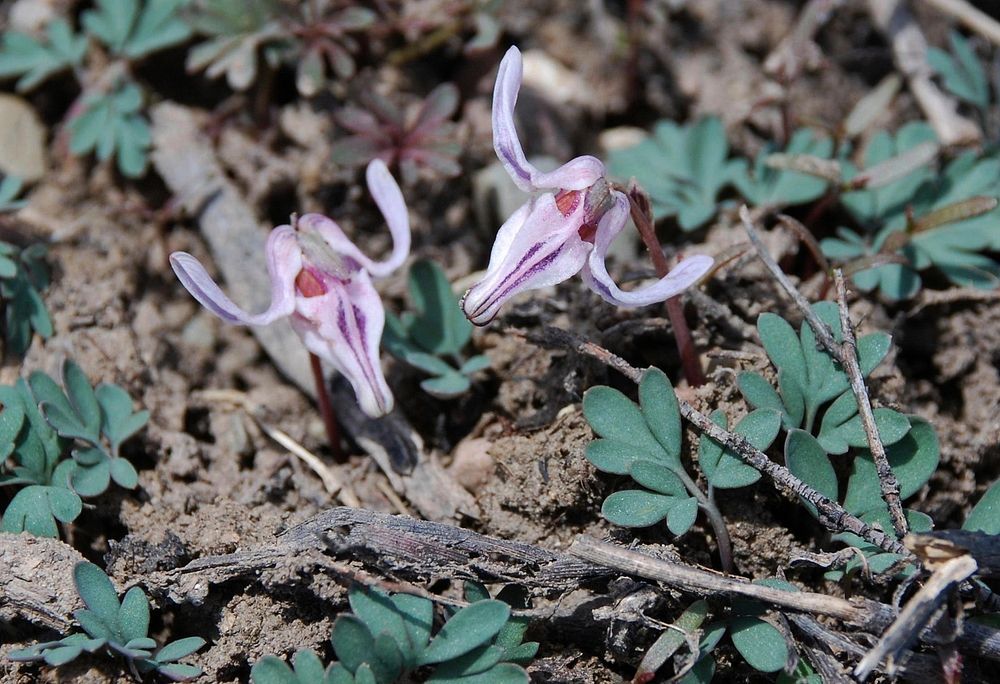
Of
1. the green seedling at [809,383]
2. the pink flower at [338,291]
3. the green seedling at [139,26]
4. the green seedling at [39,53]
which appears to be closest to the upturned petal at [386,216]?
the pink flower at [338,291]

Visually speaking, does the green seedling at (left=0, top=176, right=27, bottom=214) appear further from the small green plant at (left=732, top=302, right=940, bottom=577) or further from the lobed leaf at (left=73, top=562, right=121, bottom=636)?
the small green plant at (left=732, top=302, right=940, bottom=577)

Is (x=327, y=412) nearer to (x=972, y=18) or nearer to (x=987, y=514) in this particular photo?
(x=987, y=514)

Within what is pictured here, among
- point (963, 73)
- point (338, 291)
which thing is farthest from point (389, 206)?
point (963, 73)

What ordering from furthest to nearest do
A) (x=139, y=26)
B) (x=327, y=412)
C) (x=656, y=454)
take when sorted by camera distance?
(x=139, y=26)
(x=327, y=412)
(x=656, y=454)

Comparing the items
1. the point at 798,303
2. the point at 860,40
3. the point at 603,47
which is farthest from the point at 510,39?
the point at 798,303

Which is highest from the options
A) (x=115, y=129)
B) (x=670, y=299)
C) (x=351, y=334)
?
(x=115, y=129)

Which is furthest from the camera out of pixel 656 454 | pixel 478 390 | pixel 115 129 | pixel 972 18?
pixel 972 18

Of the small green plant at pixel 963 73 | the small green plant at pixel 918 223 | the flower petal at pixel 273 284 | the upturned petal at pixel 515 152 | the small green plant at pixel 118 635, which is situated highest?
the upturned petal at pixel 515 152

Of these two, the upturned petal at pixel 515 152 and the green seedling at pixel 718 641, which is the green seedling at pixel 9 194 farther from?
the green seedling at pixel 718 641
